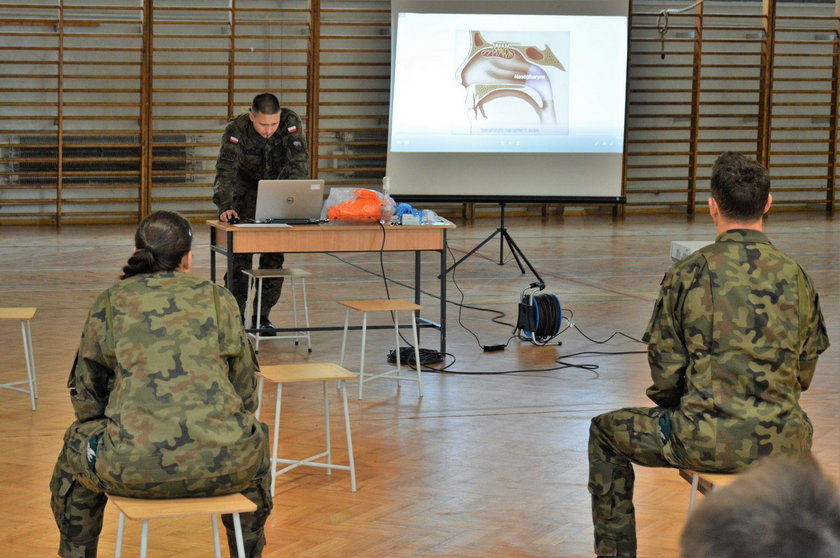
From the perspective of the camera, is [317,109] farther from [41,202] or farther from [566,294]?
[566,294]

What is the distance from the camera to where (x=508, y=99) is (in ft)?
31.4

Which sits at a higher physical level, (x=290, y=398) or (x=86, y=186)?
(x=86, y=186)

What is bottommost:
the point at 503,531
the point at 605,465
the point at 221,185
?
the point at 503,531

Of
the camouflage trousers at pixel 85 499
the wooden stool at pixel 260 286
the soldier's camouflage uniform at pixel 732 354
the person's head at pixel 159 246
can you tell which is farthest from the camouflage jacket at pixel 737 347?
the wooden stool at pixel 260 286

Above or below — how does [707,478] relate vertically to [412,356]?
above

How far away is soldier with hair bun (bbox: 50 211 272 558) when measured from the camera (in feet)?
7.80

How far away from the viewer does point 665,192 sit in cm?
1452

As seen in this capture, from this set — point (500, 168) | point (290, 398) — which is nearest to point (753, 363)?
point (290, 398)

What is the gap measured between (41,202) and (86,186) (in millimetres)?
558

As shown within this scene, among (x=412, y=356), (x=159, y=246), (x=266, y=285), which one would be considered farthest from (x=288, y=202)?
(x=159, y=246)

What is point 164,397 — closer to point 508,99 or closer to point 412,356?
point 412,356

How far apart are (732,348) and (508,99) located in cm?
719

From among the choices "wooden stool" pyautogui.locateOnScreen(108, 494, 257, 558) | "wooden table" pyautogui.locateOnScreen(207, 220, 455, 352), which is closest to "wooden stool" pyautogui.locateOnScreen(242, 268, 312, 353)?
"wooden table" pyautogui.locateOnScreen(207, 220, 455, 352)

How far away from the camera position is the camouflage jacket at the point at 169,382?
2371mm
